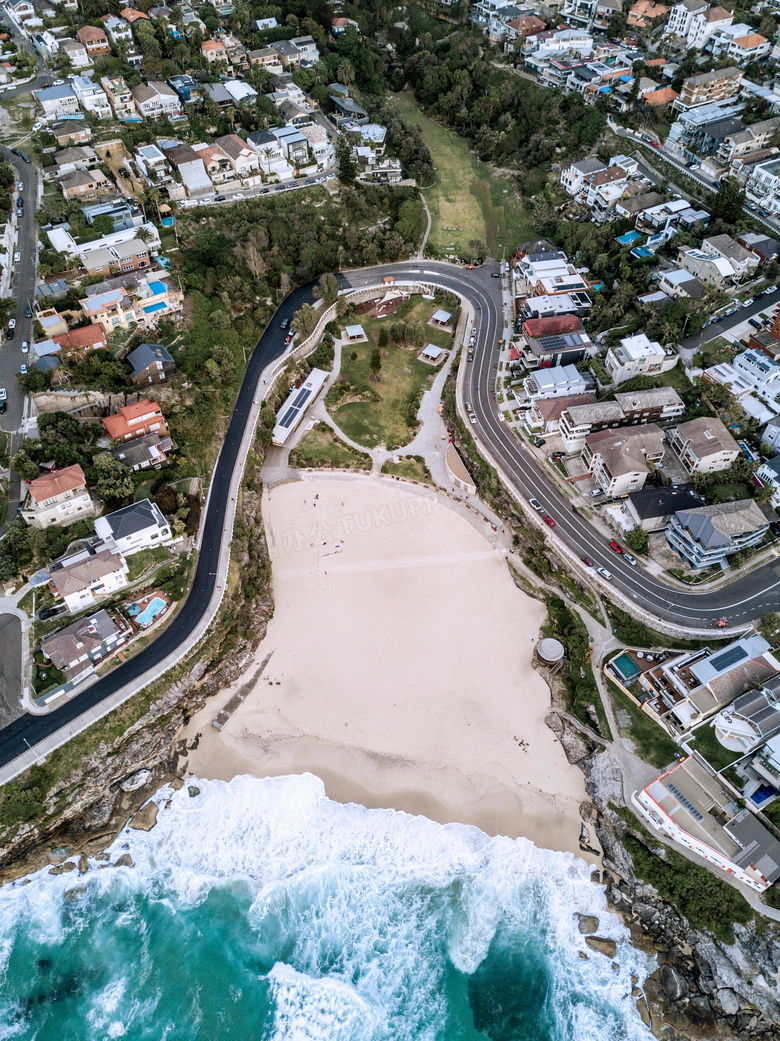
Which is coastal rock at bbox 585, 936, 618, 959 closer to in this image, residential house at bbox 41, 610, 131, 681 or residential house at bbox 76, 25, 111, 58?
residential house at bbox 41, 610, 131, 681

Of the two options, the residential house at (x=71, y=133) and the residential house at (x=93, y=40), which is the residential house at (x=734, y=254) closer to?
the residential house at (x=71, y=133)

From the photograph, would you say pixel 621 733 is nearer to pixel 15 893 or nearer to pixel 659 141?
pixel 15 893

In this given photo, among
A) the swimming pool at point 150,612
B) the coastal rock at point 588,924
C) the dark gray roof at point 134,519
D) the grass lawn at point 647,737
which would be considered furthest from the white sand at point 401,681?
the dark gray roof at point 134,519

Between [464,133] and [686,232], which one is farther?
[464,133]

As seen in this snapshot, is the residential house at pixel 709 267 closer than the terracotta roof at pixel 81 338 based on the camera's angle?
No

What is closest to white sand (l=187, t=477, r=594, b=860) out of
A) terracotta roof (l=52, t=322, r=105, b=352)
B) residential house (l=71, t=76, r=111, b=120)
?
terracotta roof (l=52, t=322, r=105, b=352)

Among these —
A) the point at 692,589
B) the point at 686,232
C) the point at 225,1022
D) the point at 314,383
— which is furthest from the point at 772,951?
the point at 686,232
